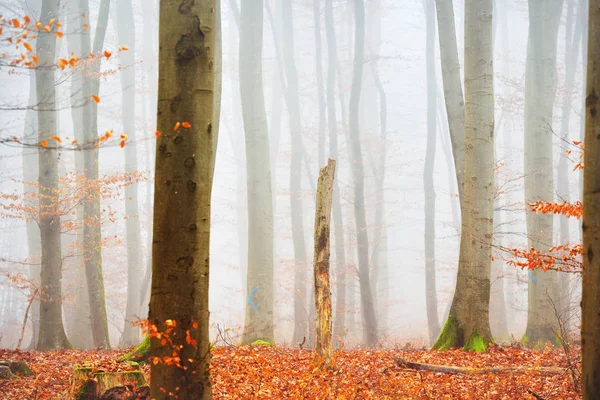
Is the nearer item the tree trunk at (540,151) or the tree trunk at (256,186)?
the tree trunk at (540,151)

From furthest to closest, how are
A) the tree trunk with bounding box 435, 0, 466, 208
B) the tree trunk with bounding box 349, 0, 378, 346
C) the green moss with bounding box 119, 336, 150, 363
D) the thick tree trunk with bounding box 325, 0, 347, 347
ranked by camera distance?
1. the thick tree trunk with bounding box 325, 0, 347, 347
2. the tree trunk with bounding box 349, 0, 378, 346
3. the tree trunk with bounding box 435, 0, 466, 208
4. the green moss with bounding box 119, 336, 150, 363

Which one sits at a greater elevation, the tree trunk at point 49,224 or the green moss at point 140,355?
the tree trunk at point 49,224

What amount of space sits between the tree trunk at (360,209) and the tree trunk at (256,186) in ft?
16.5

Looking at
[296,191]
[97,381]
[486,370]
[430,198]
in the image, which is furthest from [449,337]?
[430,198]

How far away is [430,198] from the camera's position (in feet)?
76.6

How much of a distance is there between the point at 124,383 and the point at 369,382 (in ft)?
11.4

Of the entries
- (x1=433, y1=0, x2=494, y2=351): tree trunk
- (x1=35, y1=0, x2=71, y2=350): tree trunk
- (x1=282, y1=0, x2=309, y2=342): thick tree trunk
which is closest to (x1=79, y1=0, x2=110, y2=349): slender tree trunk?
(x1=35, y1=0, x2=71, y2=350): tree trunk

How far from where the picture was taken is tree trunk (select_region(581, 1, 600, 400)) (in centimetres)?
372

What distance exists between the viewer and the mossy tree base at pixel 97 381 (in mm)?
5773

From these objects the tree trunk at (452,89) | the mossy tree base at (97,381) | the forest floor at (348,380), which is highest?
the tree trunk at (452,89)

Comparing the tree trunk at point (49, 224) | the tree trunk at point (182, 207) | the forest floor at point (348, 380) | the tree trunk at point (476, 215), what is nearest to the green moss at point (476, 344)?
the tree trunk at point (476, 215)

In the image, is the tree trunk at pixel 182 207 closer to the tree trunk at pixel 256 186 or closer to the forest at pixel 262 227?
the forest at pixel 262 227

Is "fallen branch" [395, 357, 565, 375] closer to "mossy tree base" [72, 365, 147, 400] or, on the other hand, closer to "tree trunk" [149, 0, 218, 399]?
"mossy tree base" [72, 365, 147, 400]

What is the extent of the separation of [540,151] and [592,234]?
430 inches
